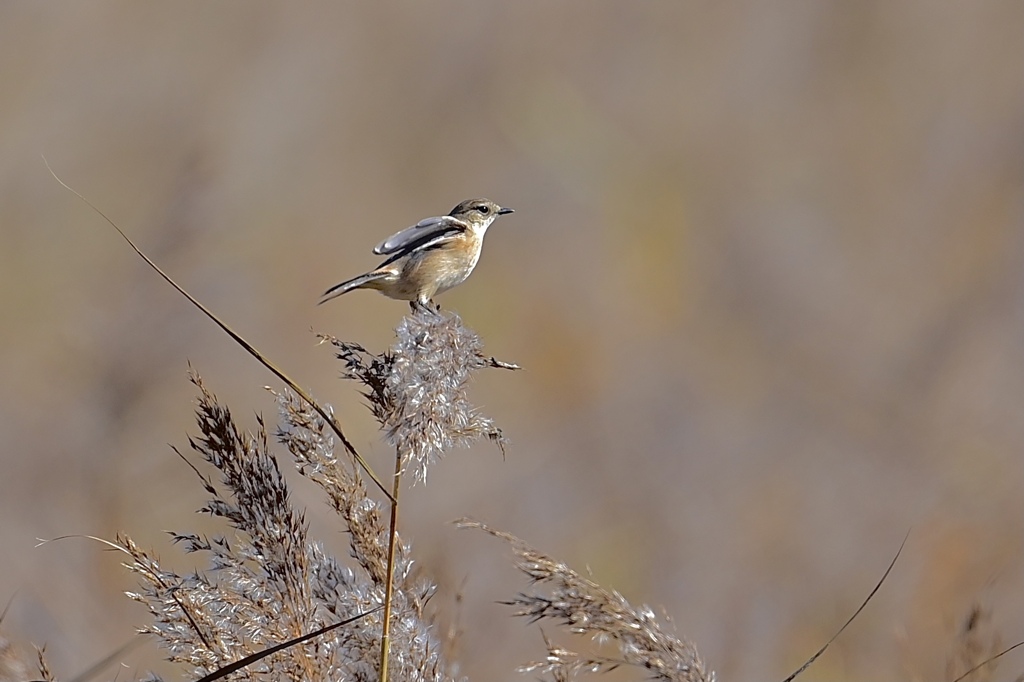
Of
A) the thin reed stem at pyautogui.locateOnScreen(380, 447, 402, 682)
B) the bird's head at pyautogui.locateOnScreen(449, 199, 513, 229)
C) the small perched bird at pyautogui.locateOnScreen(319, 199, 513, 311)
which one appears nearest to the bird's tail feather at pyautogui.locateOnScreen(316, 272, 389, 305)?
the small perched bird at pyautogui.locateOnScreen(319, 199, 513, 311)

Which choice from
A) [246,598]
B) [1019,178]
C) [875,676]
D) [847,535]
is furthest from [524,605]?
[1019,178]

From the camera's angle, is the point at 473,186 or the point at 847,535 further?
the point at 473,186

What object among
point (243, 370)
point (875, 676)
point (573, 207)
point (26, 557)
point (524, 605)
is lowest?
point (524, 605)

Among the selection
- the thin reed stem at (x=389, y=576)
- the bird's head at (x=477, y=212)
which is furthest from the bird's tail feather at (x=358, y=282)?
the thin reed stem at (x=389, y=576)

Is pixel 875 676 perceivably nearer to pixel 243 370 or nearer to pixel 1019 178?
pixel 243 370

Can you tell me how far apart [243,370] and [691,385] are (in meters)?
2.90

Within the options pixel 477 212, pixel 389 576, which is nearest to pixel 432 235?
pixel 477 212

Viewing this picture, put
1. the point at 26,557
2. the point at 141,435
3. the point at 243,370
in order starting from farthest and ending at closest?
the point at 243,370
the point at 141,435
the point at 26,557

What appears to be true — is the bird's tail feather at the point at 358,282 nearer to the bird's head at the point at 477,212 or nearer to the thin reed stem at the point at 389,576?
the bird's head at the point at 477,212

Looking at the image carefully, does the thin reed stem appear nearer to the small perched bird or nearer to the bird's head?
the small perched bird

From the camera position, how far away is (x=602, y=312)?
905cm

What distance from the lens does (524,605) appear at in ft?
5.65

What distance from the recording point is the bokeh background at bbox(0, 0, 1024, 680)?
4.90 metres

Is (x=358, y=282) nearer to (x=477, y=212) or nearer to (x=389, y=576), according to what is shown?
(x=477, y=212)
